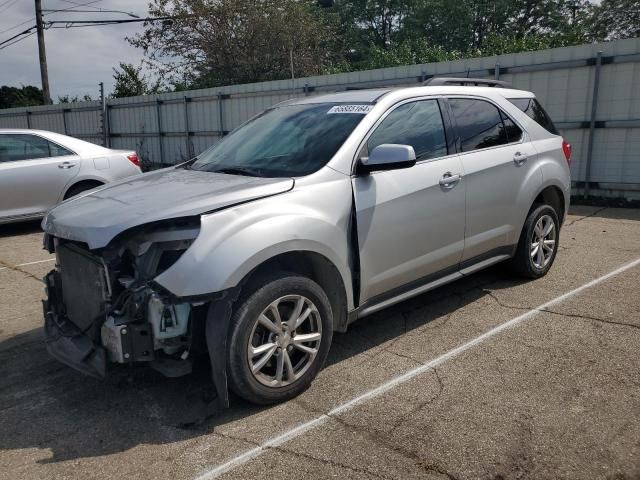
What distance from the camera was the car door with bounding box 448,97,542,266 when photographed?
4.54 metres

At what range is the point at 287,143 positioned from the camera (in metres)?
4.14

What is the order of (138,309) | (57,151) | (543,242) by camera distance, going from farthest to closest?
(57,151), (543,242), (138,309)

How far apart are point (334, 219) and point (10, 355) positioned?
8.76ft

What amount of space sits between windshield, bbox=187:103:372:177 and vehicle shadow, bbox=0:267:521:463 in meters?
1.35

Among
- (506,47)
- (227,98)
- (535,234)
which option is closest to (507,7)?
(506,47)

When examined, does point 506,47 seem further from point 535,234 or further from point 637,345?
point 637,345

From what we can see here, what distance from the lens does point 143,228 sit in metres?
3.09

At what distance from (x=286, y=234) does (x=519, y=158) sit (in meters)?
2.65

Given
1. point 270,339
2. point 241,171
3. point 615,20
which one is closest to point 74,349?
point 270,339

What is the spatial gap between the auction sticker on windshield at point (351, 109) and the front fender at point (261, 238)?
66cm

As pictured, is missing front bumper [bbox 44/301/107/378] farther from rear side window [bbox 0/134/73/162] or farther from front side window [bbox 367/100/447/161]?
rear side window [bbox 0/134/73/162]

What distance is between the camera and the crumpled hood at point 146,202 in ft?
10.3

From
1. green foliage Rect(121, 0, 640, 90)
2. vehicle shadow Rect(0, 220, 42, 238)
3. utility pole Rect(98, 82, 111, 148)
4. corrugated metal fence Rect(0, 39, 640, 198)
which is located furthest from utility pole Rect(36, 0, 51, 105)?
vehicle shadow Rect(0, 220, 42, 238)

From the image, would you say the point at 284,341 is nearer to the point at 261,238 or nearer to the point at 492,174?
the point at 261,238
